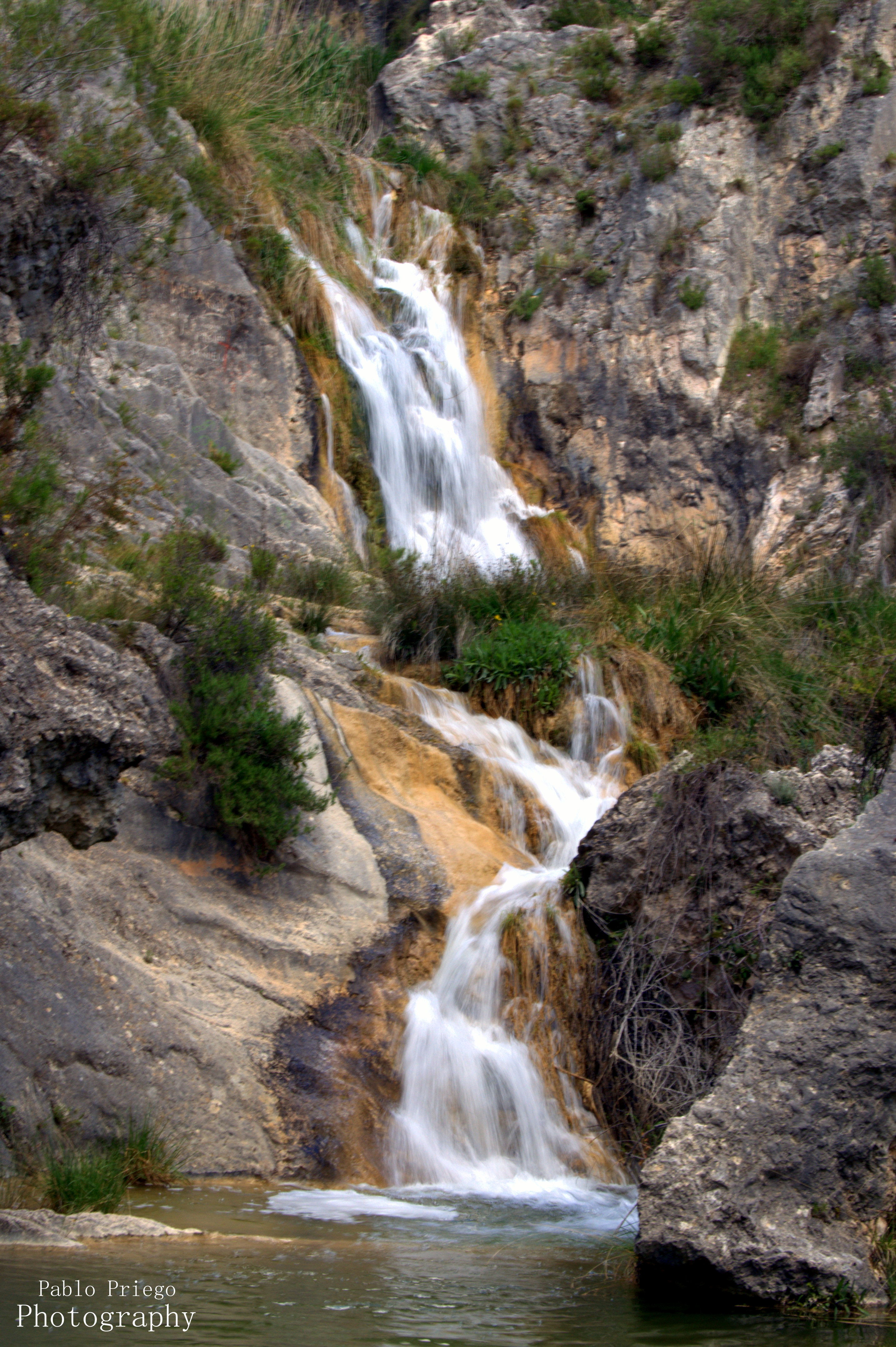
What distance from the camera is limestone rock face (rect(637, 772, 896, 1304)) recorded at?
3729mm

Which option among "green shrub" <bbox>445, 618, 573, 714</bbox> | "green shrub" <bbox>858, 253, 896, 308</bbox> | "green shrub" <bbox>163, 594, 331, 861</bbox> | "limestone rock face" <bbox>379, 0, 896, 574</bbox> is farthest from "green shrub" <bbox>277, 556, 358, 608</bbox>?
"green shrub" <bbox>858, 253, 896, 308</bbox>

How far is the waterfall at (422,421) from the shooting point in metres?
13.9

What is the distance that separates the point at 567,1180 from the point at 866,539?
9357 millimetres

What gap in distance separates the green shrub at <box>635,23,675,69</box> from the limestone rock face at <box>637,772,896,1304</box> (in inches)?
695

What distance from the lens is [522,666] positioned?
955 centimetres

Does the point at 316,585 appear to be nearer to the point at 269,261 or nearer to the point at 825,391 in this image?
the point at 269,261

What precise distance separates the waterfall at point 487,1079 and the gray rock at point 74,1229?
70.3 inches

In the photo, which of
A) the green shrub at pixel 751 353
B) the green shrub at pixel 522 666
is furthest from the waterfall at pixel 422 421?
the green shrub at pixel 751 353

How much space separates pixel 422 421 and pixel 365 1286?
40.0 ft

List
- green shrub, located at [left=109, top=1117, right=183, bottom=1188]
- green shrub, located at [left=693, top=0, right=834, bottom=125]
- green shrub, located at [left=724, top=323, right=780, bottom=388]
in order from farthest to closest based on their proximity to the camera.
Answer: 1. green shrub, located at [left=693, top=0, right=834, bottom=125]
2. green shrub, located at [left=724, top=323, right=780, bottom=388]
3. green shrub, located at [left=109, top=1117, right=183, bottom=1188]

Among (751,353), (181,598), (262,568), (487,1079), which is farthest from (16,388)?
(751,353)

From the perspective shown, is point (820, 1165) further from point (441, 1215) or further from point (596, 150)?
point (596, 150)

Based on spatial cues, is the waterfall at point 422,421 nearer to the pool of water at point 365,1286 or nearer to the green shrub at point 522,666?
the green shrub at point 522,666

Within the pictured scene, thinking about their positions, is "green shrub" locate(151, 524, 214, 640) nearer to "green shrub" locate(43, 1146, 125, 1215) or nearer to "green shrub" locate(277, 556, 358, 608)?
"green shrub" locate(277, 556, 358, 608)
